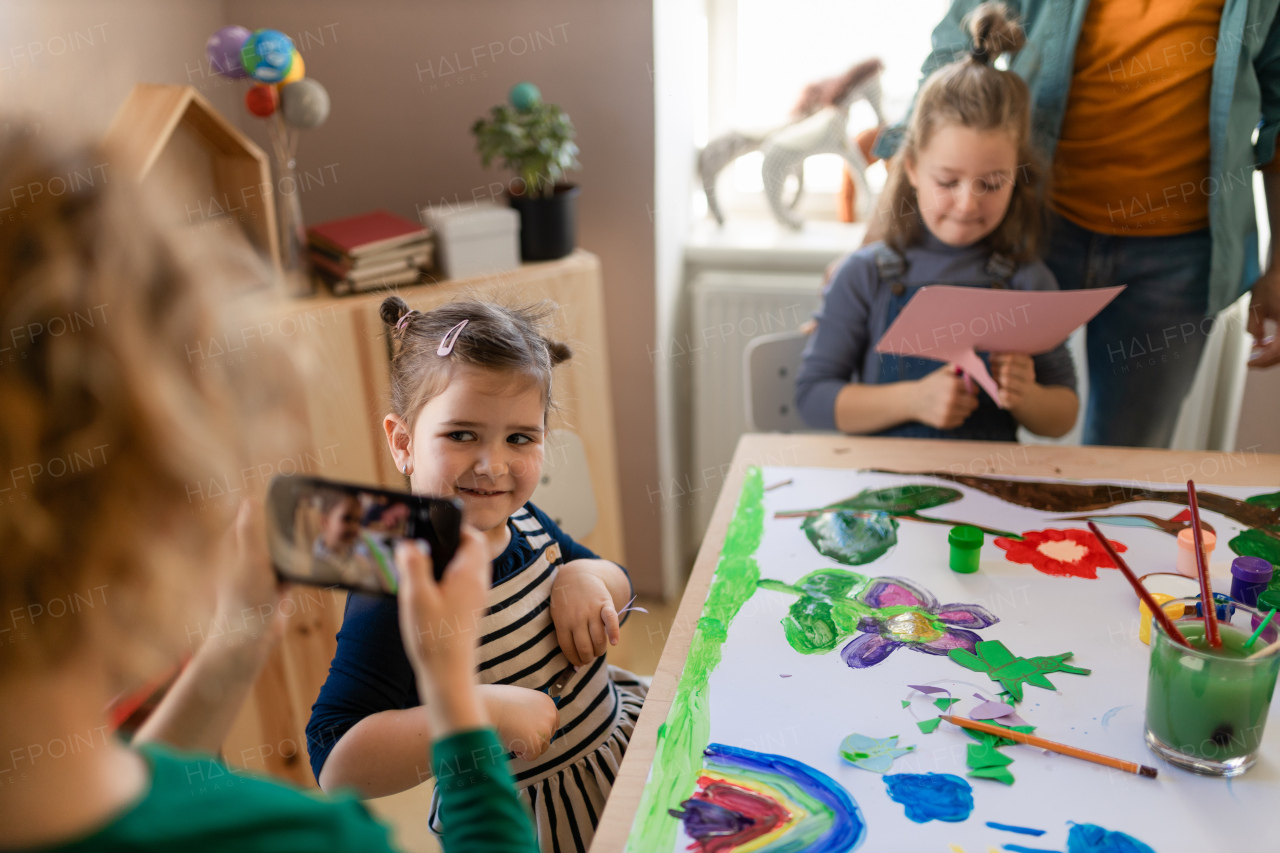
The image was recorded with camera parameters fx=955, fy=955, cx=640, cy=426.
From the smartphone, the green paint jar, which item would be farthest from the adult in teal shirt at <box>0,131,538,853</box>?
the green paint jar

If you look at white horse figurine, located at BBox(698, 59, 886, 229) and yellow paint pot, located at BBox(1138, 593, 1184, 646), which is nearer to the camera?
yellow paint pot, located at BBox(1138, 593, 1184, 646)

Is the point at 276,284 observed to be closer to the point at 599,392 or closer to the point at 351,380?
the point at 351,380

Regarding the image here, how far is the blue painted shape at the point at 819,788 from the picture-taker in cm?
68

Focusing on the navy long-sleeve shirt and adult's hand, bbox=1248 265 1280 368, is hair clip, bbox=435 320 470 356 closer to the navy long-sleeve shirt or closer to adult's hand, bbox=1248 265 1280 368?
the navy long-sleeve shirt

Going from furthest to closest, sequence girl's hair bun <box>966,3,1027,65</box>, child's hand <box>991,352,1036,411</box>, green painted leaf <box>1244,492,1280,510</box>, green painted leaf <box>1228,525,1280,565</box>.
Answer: girl's hair bun <box>966,3,1027,65</box>, child's hand <box>991,352,1036,411</box>, green painted leaf <box>1244,492,1280,510</box>, green painted leaf <box>1228,525,1280,565</box>

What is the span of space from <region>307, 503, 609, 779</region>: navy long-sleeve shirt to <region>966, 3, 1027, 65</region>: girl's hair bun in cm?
120

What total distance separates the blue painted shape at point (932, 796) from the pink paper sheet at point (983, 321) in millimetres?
614

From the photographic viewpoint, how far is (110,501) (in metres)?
0.45

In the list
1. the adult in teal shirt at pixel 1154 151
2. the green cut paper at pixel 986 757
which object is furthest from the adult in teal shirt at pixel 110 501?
the adult in teal shirt at pixel 1154 151

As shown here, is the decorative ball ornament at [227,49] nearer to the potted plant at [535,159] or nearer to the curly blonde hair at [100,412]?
the potted plant at [535,159]

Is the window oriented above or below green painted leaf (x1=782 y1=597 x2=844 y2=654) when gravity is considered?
above

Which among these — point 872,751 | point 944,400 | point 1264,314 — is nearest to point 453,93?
point 944,400

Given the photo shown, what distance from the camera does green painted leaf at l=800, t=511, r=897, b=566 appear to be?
1.07 m

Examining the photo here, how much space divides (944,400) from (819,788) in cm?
76
